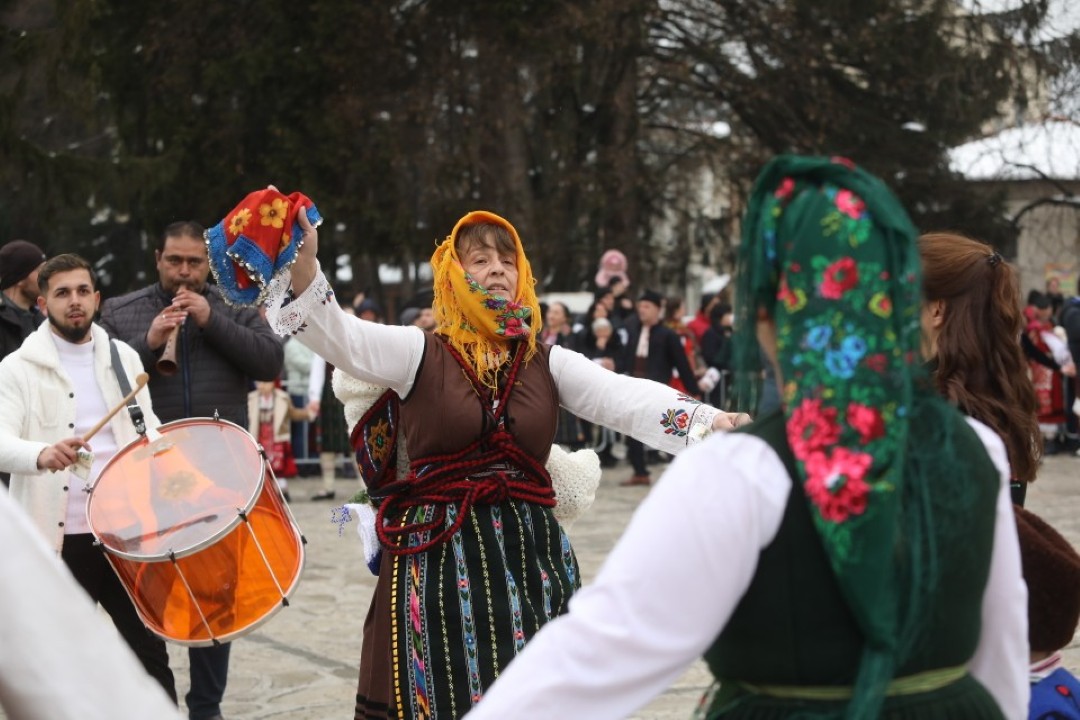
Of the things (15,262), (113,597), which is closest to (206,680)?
(113,597)

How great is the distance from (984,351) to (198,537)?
2.56 metres

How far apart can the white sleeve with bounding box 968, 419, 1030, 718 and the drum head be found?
9.83ft

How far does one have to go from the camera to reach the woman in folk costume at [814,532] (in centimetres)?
204

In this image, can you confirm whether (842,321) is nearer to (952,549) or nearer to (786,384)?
(786,384)

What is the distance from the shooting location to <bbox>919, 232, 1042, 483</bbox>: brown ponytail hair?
363cm

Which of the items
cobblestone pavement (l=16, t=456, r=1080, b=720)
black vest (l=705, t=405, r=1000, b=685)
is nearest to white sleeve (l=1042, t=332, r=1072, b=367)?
cobblestone pavement (l=16, t=456, r=1080, b=720)

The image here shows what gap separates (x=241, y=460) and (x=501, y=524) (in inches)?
48.5

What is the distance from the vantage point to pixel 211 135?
20938mm

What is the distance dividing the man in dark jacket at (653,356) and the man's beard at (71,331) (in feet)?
29.3

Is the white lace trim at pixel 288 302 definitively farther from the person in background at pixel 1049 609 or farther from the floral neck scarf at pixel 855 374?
the floral neck scarf at pixel 855 374

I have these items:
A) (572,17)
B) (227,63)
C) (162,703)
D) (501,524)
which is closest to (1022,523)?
(501,524)

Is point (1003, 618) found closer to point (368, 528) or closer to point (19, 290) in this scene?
point (368, 528)

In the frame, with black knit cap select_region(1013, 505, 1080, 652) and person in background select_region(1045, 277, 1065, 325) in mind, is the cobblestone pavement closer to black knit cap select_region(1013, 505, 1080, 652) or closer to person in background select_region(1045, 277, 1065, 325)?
black knit cap select_region(1013, 505, 1080, 652)

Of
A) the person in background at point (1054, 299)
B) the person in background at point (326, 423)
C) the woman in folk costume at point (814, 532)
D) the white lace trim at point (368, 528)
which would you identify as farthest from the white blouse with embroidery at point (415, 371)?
the person in background at point (1054, 299)
